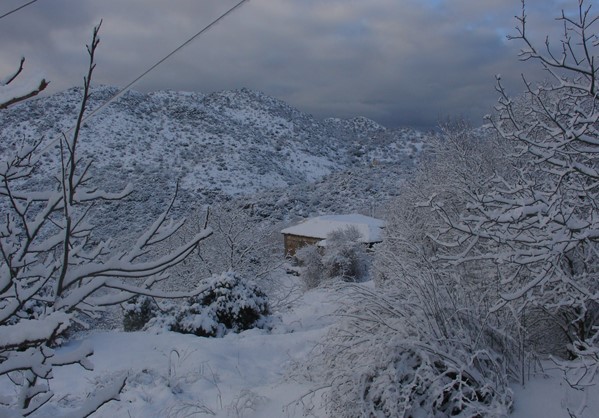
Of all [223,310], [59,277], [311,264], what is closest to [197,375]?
[223,310]

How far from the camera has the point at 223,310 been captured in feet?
32.3

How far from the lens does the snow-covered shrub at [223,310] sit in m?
9.42

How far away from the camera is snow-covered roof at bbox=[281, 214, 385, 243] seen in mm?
31219

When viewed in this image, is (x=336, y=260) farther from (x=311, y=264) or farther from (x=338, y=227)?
(x=338, y=227)

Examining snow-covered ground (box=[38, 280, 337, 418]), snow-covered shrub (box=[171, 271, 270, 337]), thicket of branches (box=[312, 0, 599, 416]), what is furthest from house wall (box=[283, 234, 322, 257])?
thicket of branches (box=[312, 0, 599, 416])

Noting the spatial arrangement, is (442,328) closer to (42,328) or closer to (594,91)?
(594,91)

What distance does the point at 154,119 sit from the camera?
6172 cm

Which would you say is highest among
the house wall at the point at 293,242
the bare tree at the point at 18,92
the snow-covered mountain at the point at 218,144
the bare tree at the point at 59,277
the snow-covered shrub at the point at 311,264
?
the snow-covered mountain at the point at 218,144

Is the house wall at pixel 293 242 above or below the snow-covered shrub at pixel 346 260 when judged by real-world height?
above

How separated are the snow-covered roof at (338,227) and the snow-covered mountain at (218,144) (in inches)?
355

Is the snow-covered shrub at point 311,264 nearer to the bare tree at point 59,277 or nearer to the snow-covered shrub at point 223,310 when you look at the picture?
the snow-covered shrub at point 223,310

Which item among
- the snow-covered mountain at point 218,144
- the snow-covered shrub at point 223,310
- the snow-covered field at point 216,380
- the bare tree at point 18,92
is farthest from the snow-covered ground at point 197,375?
the snow-covered mountain at point 218,144

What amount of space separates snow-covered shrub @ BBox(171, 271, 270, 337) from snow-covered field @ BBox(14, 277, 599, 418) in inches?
39.5

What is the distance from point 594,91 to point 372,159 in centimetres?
6811
